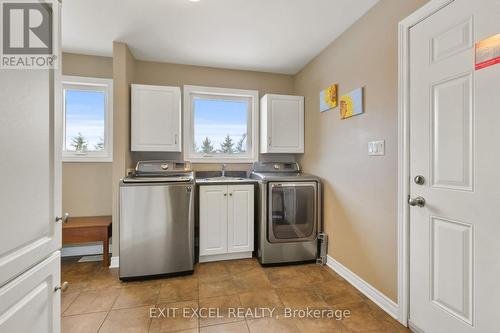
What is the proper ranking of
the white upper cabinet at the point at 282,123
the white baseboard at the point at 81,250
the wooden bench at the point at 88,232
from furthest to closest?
1. the white upper cabinet at the point at 282,123
2. the white baseboard at the point at 81,250
3. the wooden bench at the point at 88,232

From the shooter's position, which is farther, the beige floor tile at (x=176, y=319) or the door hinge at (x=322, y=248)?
the door hinge at (x=322, y=248)

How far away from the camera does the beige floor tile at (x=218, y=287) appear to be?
2.07 meters

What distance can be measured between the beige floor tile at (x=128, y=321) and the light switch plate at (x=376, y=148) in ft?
7.00

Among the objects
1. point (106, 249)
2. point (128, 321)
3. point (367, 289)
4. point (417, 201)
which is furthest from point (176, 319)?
point (417, 201)

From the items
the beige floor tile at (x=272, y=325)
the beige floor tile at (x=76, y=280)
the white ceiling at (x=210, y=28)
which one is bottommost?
the beige floor tile at (x=272, y=325)

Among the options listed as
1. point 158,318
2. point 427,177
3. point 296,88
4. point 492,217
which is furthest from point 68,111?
point 492,217

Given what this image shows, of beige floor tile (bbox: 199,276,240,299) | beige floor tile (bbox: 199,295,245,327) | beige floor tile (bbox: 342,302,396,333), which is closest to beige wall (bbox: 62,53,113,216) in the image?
beige floor tile (bbox: 199,276,240,299)

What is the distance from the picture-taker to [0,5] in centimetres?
71

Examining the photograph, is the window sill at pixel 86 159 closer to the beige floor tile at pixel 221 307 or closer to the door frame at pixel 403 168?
the beige floor tile at pixel 221 307

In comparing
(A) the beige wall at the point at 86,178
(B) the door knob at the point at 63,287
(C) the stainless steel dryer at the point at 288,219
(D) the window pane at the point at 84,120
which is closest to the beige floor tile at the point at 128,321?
(B) the door knob at the point at 63,287

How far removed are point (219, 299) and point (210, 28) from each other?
2.48 meters

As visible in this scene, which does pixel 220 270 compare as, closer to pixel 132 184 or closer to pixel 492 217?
pixel 132 184

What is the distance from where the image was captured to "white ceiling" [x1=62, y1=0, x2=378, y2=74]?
6.52 ft

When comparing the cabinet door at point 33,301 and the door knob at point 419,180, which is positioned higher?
the door knob at point 419,180
